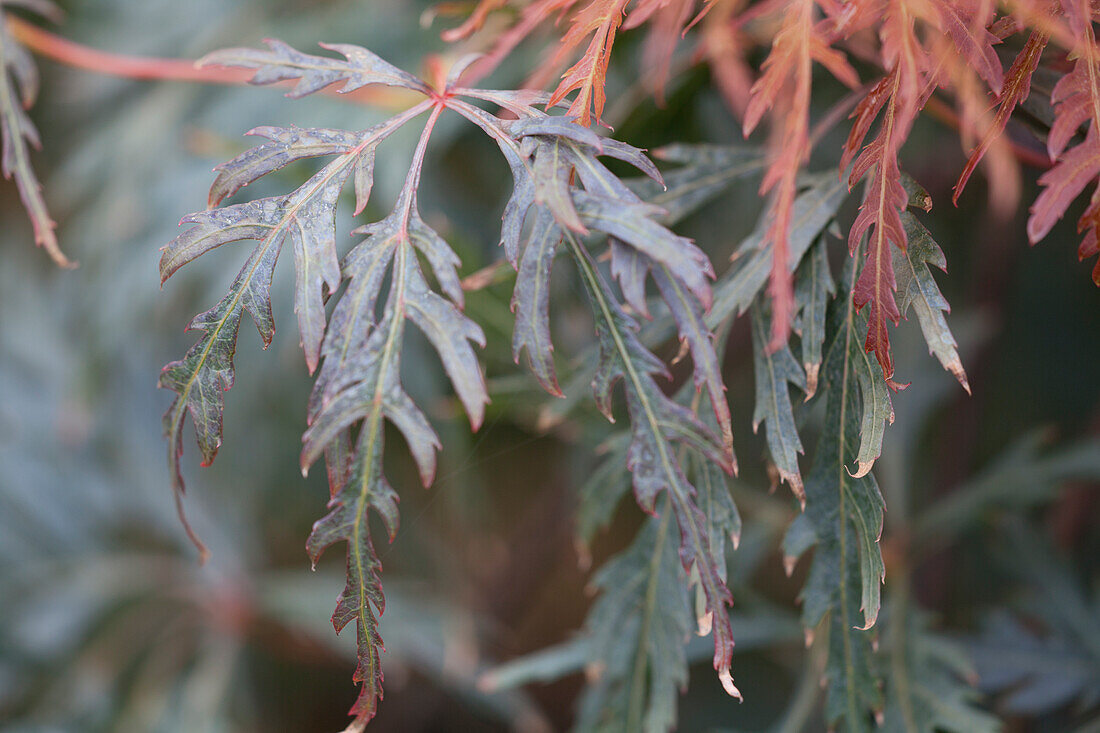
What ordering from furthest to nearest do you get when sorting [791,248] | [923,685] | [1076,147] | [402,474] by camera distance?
[402,474] → [923,685] → [791,248] → [1076,147]

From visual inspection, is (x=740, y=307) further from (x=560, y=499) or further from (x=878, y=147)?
(x=560, y=499)

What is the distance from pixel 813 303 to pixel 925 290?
0.05 m

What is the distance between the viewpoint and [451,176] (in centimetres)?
101

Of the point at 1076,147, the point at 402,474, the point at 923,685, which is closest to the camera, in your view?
the point at 1076,147

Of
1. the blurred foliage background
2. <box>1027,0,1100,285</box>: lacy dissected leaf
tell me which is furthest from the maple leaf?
the blurred foliage background

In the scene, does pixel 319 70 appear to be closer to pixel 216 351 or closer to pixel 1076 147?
pixel 216 351

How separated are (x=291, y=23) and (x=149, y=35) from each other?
237 millimetres

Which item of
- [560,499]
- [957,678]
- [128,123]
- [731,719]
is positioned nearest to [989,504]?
[957,678]

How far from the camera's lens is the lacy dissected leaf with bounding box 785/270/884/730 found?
0.31 metres

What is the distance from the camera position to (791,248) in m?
0.34

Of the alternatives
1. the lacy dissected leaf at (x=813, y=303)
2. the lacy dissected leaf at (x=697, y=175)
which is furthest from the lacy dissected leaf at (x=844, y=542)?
the lacy dissected leaf at (x=697, y=175)

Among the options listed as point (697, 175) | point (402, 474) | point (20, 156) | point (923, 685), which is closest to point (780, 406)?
point (697, 175)

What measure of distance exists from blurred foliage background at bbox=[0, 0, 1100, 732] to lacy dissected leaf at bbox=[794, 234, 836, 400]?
0.18 m

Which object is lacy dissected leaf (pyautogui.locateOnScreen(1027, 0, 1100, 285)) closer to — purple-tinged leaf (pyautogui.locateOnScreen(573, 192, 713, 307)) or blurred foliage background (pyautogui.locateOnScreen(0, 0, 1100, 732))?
purple-tinged leaf (pyautogui.locateOnScreen(573, 192, 713, 307))
